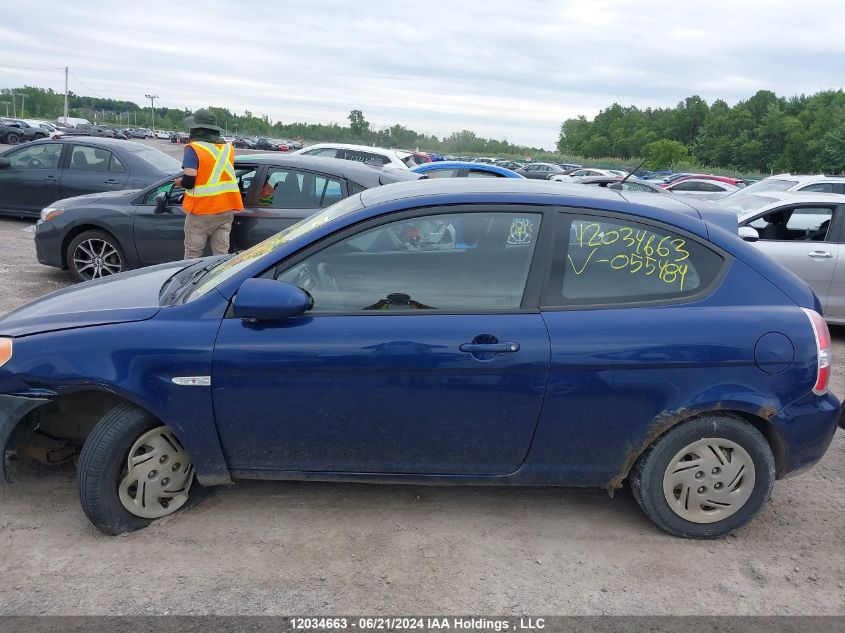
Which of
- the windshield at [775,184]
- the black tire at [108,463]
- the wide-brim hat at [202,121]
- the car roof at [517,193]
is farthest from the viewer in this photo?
the windshield at [775,184]

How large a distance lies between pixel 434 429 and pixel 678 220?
5.09 ft

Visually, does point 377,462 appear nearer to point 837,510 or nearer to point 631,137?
point 837,510

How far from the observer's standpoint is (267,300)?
3143mm

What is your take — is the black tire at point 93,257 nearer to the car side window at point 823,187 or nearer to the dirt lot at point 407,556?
the dirt lot at point 407,556

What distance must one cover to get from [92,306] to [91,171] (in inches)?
331

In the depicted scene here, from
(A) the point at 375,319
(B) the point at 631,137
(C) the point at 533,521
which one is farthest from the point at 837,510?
(B) the point at 631,137

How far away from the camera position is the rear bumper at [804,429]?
3340 mm

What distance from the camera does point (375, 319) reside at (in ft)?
10.7

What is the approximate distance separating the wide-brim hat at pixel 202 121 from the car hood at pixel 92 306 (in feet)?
11.1

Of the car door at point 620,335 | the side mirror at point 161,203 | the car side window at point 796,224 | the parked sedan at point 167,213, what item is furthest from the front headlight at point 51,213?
the car side window at point 796,224

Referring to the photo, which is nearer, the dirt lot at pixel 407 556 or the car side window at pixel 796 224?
the dirt lot at pixel 407 556

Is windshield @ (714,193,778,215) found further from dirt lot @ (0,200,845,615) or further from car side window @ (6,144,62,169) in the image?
car side window @ (6,144,62,169)

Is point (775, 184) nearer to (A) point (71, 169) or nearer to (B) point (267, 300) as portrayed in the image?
(A) point (71, 169)

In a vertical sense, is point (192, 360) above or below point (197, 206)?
below
